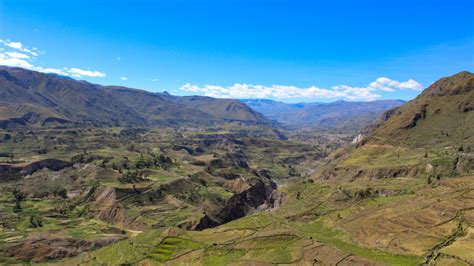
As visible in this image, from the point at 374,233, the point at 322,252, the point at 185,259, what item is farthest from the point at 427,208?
the point at 185,259

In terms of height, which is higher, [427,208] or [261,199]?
[427,208]

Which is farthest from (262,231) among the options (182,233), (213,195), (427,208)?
(213,195)

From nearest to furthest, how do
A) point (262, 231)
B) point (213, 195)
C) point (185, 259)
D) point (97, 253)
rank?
point (185, 259), point (262, 231), point (97, 253), point (213, 195)

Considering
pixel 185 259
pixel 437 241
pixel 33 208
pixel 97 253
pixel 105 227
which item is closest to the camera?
pixel 437 241

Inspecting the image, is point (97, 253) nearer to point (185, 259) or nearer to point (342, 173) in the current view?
point (185, 259)

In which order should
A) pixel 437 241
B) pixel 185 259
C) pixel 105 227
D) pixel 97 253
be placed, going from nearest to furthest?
pixel 437 241 → pixel 185 259 → pixel 97 253 → pixel 105 227

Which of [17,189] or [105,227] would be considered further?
[17,189]

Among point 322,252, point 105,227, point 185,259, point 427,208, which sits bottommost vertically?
point 105,227

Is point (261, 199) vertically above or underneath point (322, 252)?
underneath

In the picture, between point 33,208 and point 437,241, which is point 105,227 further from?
point 437,241
